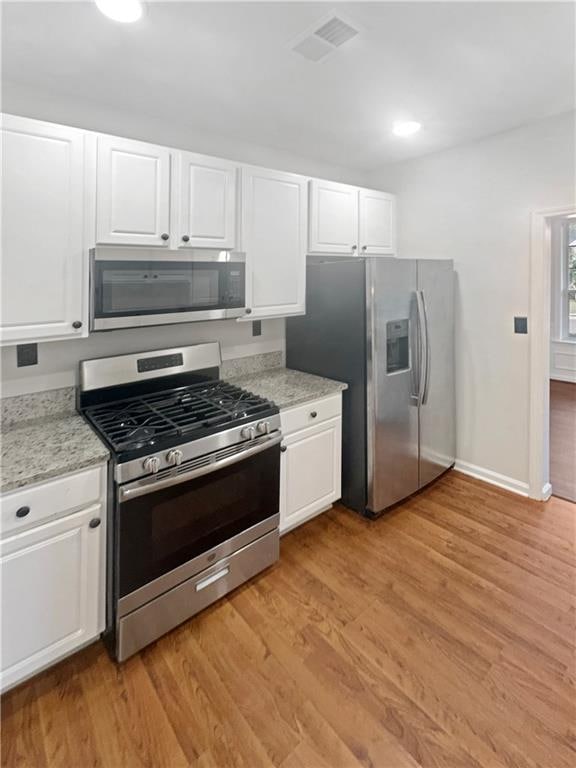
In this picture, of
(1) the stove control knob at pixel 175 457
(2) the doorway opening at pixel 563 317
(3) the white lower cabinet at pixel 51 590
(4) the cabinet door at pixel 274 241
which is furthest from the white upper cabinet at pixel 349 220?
(2) the doorway opening at pixel 563 317

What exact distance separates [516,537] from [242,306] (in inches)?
87.0

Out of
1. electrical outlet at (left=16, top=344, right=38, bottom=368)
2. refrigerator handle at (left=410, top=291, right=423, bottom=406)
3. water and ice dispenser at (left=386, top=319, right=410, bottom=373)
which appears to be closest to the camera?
electrical outlet at (left=16, top=344, right=38, bottom=368)

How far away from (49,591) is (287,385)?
1651 mm

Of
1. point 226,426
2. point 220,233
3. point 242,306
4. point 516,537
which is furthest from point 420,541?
point 220,233

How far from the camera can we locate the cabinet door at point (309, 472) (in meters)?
2.43

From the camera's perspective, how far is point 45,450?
171cm

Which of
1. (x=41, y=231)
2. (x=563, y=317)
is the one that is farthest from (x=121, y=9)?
(x=563, y=317)

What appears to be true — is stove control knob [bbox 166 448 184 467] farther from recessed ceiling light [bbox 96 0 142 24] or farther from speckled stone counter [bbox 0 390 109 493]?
recessed ceiling light [bbox 96 0 142 24]

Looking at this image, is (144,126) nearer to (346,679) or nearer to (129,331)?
(129,331)

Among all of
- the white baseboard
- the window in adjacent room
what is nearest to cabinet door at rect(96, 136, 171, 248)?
the white baseboard

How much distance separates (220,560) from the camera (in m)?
2.03

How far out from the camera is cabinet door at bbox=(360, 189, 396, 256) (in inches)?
127

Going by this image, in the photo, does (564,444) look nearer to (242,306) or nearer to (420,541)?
(420,541)

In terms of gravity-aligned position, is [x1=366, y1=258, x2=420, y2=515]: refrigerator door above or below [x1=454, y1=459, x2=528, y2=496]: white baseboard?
above
